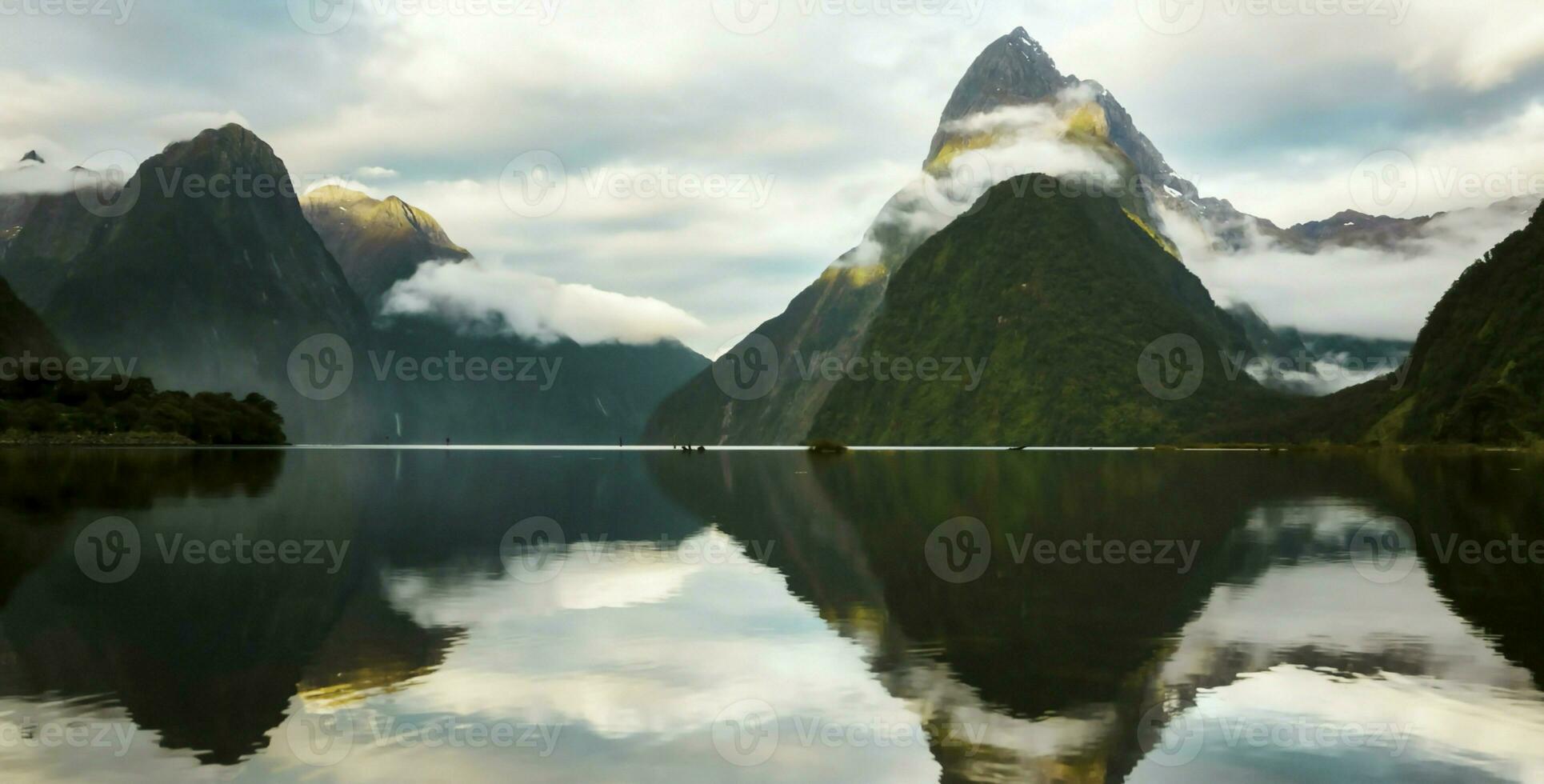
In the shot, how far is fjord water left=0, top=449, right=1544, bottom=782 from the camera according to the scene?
606 inches

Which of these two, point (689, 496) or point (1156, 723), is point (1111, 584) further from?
point (689, 496)

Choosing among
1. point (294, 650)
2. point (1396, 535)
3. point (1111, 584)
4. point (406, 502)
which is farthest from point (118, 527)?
point (1396, 535)

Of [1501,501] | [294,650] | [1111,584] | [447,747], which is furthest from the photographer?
[1501,501]

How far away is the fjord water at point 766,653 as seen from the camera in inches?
606

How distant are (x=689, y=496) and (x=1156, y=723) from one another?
6110cm

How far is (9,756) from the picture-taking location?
1489 cm

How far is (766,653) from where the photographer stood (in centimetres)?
2288

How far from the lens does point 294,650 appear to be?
72.9ft

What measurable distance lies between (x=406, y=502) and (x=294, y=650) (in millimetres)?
48184

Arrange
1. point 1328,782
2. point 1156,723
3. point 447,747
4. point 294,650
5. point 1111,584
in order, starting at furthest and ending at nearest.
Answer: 1. point 1111,584
2. point 294,650
3. point 1156,723
4. point 447,747
5. point 1328,782

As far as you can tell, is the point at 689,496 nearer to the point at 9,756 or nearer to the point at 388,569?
the point at 388,569

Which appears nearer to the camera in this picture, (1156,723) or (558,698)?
(1156,723)

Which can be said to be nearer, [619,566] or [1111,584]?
[1111,584]

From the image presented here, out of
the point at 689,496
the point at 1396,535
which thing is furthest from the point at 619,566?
the point at 689,496
